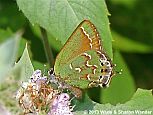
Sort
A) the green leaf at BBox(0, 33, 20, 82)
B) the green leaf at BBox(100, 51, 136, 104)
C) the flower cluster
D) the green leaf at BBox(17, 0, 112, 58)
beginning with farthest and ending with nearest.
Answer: the green leaf at BBox(100, 51, 136, 104) < the green leaf at BBox(17, 0, 112, 58) < the flower cluster < the green leaf at BBox(0, 33, 20, 82)

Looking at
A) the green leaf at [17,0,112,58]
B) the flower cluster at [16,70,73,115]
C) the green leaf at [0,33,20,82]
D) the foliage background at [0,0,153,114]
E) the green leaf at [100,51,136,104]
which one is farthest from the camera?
the foliage background at [0,0,153,114]

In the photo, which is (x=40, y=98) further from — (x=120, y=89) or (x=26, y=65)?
(x=120, y=89)

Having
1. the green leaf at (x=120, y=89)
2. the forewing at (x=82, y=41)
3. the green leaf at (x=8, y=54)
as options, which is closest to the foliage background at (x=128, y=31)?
the green leaf at (x=120, y=89)

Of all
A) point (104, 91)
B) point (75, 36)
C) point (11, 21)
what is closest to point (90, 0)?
point (75, 36)

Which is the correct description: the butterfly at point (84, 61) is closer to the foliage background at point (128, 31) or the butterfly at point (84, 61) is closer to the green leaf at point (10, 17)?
the foliage background at point (128, 31)

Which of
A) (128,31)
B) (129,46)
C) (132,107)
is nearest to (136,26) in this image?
(128,31)

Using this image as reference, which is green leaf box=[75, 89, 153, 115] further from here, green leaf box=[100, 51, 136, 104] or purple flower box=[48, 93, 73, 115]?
green leaf box=[100, 51, 136, 104]

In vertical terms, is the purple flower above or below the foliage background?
above

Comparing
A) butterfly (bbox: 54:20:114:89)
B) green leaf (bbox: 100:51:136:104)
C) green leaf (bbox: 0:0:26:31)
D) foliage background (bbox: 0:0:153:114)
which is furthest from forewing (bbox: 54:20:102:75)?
green leaf (bbox: 0:0:26:31)
